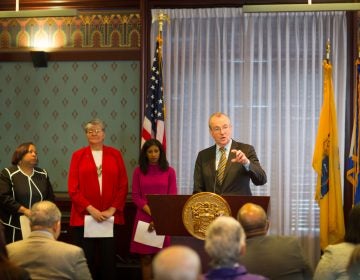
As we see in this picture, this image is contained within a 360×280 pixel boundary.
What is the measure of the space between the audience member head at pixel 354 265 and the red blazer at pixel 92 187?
9.45 feet

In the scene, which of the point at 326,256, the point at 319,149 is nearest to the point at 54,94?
the point at 319,149

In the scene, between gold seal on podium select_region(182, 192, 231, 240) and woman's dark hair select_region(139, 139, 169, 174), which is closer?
gold seal on podium select_region(182, 192, 231, 240)

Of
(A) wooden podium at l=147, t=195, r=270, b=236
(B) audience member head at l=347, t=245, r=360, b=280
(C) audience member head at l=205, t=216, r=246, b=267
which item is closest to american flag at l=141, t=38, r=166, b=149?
(A) wooden podium at l=147, t=195, r=270, b=236

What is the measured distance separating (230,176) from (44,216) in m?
1.81

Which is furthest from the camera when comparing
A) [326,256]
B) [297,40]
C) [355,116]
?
[297,40]

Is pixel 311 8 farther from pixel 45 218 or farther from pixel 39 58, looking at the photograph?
pixel 39 58

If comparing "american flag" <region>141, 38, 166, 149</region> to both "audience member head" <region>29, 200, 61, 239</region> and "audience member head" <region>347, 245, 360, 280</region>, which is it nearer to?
"audience member head" <region>29, 200, 61, 239</region>

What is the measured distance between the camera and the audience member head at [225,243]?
249 cm

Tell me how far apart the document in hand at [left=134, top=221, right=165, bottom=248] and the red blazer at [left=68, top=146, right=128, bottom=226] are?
1.07 ft

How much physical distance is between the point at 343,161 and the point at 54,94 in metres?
3.22

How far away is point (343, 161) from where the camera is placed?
6.09 m

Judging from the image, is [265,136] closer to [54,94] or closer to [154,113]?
[154,113]

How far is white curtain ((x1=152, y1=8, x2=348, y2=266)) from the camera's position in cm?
612

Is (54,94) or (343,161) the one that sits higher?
(54,94)
